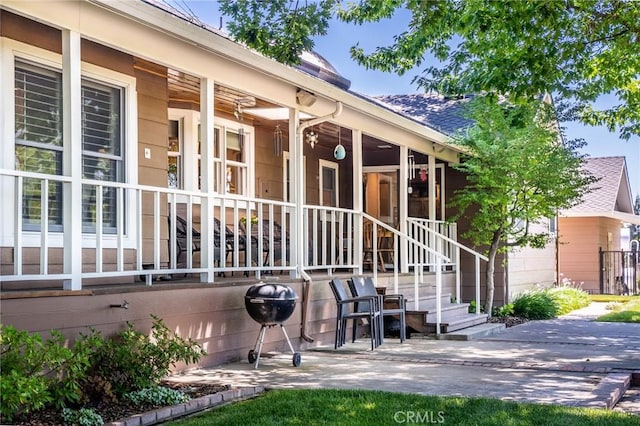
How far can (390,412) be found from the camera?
211 inches

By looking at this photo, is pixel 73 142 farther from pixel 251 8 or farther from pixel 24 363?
pixel 251 8

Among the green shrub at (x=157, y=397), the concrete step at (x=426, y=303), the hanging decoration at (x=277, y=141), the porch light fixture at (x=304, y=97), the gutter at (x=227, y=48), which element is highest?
the gutter at (x=227, y=48)

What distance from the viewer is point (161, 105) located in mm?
8969

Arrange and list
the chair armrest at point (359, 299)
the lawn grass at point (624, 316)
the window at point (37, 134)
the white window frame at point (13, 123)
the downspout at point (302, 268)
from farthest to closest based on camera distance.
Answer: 1. the lawn grass at point (624, 316)
2. the downspout at point (302, 268)
3. the chair armrest at point (359, 299)
4. the window at point (37, 134)
5. the white window frame at point (13, 123)

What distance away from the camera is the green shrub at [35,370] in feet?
14.8

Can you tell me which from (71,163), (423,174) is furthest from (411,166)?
(71,163)

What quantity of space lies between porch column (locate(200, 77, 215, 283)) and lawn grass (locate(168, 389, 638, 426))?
212 centimetres

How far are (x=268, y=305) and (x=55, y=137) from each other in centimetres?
281

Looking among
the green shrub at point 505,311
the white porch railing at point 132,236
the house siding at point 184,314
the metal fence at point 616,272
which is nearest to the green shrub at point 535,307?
the green shrub at point 505,311

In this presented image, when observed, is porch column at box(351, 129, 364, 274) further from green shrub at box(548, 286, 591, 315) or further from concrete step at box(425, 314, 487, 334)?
green shrub at box(548, 286, 591, 315)

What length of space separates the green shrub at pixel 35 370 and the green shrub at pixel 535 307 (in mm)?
10352

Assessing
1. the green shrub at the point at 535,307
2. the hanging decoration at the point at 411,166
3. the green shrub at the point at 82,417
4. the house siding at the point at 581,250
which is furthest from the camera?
the house siding at the point at 581,250

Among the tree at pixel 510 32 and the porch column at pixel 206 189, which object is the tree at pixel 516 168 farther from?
the porch column at pixel 206 189

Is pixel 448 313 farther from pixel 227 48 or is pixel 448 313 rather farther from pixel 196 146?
pixel 227 48
